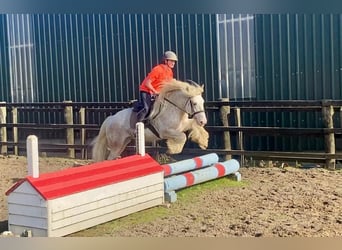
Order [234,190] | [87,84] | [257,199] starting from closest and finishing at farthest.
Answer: [87,84], [257,199], [234,190]

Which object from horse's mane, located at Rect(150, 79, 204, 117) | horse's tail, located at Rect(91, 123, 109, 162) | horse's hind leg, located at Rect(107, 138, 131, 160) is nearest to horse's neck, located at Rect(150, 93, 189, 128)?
horse's mane, located at Rect(150, 79, 204, 117)

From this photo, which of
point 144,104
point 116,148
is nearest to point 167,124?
point 144,104

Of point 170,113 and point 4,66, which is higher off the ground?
point 4,66

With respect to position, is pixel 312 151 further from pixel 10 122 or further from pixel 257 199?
pixel 10 122

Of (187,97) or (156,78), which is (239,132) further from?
(156,78)

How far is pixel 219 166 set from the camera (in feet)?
10.2

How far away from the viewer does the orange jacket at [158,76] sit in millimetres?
2854

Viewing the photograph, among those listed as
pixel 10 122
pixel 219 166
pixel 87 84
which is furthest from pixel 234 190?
pixel 10 122

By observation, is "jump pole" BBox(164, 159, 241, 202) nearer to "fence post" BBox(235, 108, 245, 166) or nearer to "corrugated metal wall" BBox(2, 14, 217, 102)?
"fence post" BBox(235, 108, 245, 166)

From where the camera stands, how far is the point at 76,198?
8.46ft

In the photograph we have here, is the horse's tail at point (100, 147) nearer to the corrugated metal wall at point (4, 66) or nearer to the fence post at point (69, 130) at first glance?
the fence post at point (69, 130)

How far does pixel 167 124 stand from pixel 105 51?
2.28 feet

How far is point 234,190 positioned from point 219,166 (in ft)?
0.75
